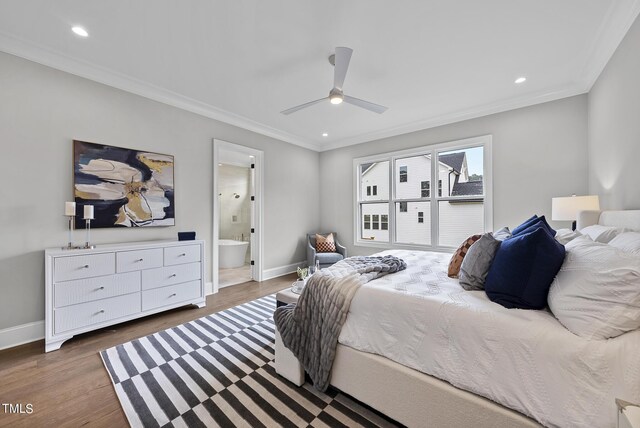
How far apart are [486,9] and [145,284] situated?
13.1 ft

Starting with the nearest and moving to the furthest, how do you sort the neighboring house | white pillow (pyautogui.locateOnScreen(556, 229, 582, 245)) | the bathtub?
white pillow (pyautogui.locateOnScreen(556, 229, 582, 245)) < the neighboring house < the bathtub

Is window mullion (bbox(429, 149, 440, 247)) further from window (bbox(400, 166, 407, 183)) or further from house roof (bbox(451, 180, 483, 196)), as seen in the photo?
window (bbox(400, 166, 407, 183))

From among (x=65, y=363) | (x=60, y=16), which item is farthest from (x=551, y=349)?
(x=60, y=16)

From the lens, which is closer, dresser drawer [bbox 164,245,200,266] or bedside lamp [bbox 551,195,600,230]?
bedside lamp [bbox 551,195,600,230]

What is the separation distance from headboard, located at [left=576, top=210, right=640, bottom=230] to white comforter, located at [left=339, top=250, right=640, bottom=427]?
1098 millimetres

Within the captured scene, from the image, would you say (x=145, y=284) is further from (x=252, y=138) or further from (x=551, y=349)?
(x=551, y=349)

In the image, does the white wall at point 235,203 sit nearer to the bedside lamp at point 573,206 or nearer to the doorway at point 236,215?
the doorway at point 236,215

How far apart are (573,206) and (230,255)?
17.9ft

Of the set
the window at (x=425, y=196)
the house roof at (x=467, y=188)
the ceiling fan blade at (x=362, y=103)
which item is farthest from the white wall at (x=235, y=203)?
the house roof at (x=467, y=188)

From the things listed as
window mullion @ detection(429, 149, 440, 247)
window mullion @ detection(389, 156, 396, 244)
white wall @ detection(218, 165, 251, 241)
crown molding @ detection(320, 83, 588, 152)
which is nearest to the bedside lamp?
crown molding @ detection(320, 83, 588, 152)

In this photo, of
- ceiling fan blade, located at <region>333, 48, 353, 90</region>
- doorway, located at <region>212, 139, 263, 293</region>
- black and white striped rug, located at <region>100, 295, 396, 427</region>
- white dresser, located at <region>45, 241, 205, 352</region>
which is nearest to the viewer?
black and white striped rug, located at <region>100, 295, 396, 427</region>

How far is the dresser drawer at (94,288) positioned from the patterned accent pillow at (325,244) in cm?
292

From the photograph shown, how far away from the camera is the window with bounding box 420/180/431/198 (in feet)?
13.9

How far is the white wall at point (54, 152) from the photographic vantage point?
2.23 m
